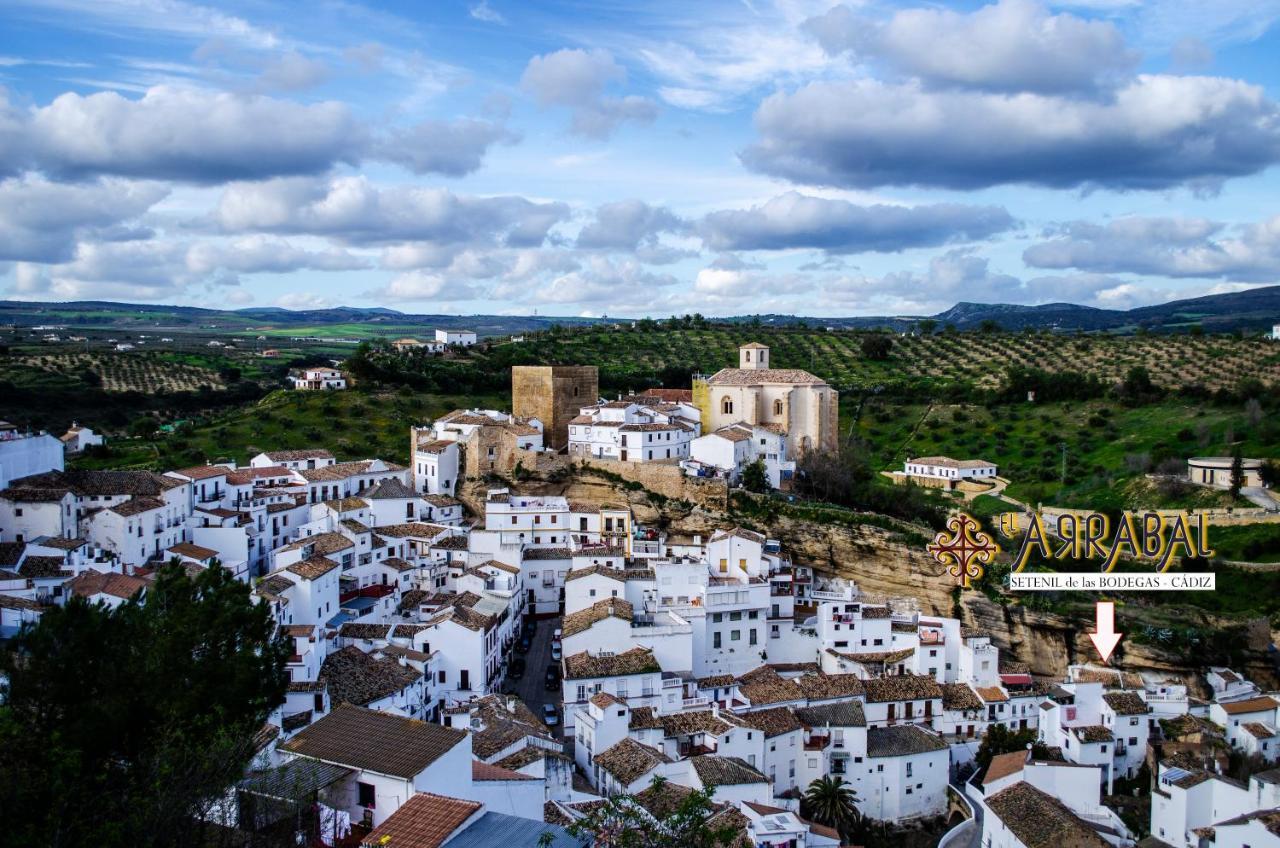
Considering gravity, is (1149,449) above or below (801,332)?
below

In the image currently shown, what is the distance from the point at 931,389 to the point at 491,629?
143ft

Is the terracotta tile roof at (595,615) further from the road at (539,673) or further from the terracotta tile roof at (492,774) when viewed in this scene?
the terracotta tile roof at (492,774)

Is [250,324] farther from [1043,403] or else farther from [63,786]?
[63,786]

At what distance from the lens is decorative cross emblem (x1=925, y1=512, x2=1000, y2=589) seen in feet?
114

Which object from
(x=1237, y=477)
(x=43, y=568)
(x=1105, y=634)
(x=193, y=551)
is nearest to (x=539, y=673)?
(x=193, y=551)

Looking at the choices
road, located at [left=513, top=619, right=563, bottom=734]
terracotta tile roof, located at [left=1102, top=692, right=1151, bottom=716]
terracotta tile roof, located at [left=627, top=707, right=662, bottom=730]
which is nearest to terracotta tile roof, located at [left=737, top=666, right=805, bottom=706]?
terracotta tile roof, located at [left=627, top=707, right=662, bottom=730]

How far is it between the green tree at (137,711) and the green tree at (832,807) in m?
14.3

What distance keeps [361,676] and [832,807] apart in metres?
12.7

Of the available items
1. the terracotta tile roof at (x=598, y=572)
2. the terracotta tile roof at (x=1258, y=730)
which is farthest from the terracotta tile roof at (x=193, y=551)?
the terracotta tile roof at (x=1258, y=730)

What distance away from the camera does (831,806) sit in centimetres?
2658

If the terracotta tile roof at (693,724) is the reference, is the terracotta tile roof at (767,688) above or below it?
below

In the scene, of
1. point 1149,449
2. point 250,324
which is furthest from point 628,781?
point 250,324

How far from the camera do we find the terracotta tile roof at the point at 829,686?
97.6 feet

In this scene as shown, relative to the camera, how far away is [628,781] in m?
23.6
